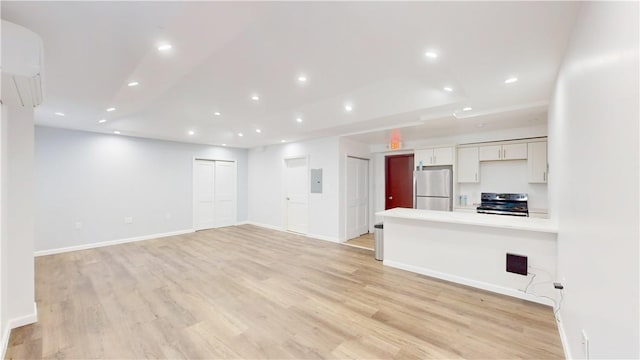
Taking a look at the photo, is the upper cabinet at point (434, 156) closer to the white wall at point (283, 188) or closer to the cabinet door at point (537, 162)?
the cabinet door at point (537, 162)

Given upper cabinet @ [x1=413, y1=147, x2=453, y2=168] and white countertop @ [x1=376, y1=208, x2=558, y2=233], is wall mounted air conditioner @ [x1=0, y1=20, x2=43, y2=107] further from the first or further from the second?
upper cabinet @ [x1=413, y1=147, x2=453, y2=168]

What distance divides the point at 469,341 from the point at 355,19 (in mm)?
2790

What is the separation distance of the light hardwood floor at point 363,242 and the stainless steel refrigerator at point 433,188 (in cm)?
129

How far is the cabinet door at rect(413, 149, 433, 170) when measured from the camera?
5410 mm

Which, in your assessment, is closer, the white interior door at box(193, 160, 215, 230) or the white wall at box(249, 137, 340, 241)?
the white wall at box(249, 137, 340, 241)

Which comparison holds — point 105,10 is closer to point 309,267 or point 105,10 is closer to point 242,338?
point 242,338

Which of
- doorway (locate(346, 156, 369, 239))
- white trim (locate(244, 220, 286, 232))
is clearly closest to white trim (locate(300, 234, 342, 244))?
doorway (locate(346, 156, 369, 239))

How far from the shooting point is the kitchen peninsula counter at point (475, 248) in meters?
2.88

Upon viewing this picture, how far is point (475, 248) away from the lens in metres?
3.32

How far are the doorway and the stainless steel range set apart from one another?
253cm

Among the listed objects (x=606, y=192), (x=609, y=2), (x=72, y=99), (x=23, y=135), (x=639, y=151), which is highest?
(x=72, y=99)


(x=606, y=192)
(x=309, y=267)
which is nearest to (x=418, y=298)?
(x=309, y=267)

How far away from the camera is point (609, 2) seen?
1126 mm

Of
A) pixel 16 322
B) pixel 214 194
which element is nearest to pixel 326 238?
pixel 214 194
